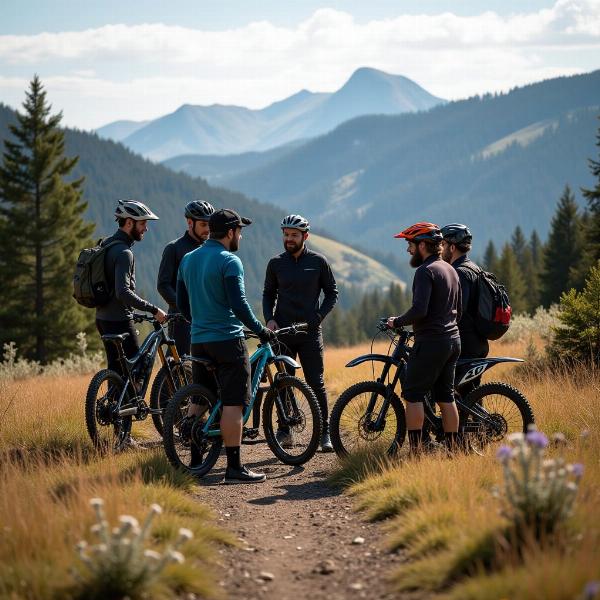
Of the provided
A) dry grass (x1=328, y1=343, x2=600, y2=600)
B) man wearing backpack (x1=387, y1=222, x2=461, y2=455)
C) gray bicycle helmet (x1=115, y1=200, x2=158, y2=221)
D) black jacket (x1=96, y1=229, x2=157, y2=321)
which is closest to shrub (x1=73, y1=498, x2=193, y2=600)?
dry grass (x1=328, y1=343, x2=600, y2=600)

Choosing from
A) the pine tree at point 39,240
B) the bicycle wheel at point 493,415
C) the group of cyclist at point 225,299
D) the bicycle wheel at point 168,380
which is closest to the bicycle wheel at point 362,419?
the bicycle wheel at point 493,415

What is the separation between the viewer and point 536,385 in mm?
10281

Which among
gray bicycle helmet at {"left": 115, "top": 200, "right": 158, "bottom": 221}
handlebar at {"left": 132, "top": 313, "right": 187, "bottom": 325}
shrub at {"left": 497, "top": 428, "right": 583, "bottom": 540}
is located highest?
gray bicycle helmet at {"left": 115, "top": 200, "right": 158, "bottom": 221}

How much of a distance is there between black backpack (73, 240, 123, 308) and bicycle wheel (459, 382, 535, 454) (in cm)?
400

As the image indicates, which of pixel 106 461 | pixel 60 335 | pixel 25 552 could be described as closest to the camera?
pixel 25 552

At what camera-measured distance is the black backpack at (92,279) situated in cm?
823

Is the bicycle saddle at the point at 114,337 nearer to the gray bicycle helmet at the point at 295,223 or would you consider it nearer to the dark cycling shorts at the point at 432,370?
the gray bicycle helmet at the point at 295,223

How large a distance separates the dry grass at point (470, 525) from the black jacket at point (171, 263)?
3.12 m

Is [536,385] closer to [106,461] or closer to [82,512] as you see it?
[106,461]

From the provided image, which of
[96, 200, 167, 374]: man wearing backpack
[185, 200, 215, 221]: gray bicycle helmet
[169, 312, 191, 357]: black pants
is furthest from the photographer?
[169, 312, 191, 357]: black pants

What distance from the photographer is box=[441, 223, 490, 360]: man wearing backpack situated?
7809mm

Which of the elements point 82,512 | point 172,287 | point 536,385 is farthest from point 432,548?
point 536,385

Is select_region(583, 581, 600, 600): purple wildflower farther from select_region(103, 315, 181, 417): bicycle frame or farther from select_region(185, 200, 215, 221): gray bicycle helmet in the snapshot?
select_region(185, 200, 215, 221): gray bicycle helmet

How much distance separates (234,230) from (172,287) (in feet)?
7.57
